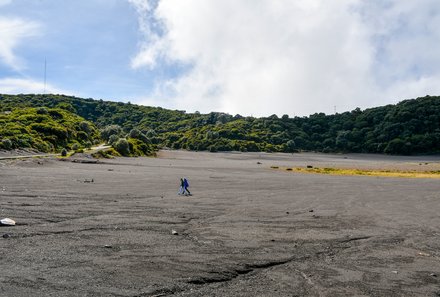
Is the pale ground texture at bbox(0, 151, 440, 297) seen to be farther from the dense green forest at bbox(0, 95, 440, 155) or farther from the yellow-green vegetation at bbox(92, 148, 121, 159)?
the dense green forest at bbox(0, 95, 440, 155)

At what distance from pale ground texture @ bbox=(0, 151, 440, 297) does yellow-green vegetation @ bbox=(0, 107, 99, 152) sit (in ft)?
140

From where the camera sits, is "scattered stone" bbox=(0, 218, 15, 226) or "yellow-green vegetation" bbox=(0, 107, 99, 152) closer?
"scattered stone" bbox=(0, 218, 15, 226)

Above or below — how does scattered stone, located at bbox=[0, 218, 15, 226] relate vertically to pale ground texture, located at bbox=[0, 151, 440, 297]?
above

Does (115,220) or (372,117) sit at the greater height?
(372,117)

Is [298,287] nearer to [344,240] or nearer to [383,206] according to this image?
[344,240]

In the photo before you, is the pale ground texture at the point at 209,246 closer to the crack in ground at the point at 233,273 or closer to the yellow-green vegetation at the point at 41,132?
the crack in ground at the point at 233,273

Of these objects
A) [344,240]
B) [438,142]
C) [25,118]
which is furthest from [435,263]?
[438,142]

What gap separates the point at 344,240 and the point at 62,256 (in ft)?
34.7

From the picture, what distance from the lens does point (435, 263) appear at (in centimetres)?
1373

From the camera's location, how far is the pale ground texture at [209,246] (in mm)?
10781

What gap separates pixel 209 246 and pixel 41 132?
A: 7245 cm

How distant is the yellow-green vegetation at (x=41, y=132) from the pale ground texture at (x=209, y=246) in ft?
140

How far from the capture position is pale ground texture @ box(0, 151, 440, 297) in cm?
1078

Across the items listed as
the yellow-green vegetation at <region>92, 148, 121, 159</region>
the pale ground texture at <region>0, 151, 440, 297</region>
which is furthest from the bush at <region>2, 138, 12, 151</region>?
the pale ground texture at <region>0, 151, 440, 297</region>
